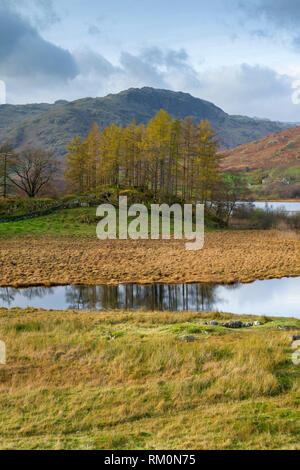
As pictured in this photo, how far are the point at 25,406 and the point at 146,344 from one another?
3.92 meters

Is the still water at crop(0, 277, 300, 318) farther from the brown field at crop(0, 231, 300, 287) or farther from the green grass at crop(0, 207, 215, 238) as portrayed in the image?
the green grass at crop(0, 207, 215, 238)

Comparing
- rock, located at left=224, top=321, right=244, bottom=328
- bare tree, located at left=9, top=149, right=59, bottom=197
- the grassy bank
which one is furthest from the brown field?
bare tree, located at left=9, top=149, right=59, bottom=197

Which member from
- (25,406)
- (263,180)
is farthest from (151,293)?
(263,180)

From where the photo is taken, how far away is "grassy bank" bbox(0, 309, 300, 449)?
5.77 meters

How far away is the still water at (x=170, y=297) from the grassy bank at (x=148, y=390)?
221 inches

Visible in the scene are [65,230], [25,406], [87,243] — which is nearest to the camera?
[25,406]

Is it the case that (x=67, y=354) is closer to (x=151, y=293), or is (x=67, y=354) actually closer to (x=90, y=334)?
(x=90, y=334)

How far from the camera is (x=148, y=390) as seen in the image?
737cm

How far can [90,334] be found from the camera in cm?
1144

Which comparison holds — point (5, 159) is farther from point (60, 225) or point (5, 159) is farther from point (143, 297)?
point (143, 297)

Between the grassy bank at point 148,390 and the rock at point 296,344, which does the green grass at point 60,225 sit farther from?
the rock at point 296,344

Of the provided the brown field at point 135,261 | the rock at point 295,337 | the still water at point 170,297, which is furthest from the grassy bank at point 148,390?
the brown field at point 135,261

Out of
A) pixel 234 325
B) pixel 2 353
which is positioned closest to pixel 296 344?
pixel 234 325

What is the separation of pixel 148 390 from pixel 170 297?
38.6 feet
